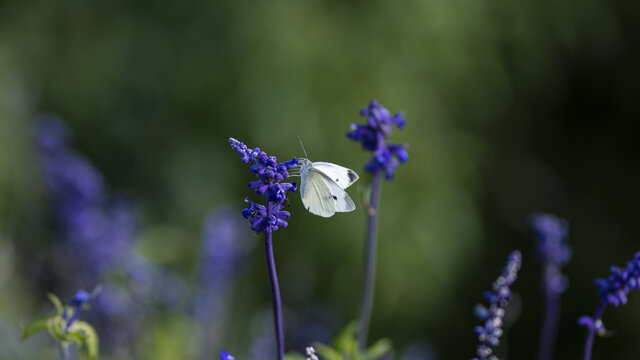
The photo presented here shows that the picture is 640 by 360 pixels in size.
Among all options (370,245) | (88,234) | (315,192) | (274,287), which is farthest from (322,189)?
(88,234)

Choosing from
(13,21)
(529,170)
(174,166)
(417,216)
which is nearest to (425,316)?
(417,216)

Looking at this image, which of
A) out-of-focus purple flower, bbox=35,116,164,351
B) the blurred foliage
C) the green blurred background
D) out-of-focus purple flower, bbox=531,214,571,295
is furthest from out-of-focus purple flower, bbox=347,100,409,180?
the green blurred background

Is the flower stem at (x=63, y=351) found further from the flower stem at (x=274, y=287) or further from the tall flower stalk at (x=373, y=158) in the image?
the tall flower stalk at (x=373, y=158)

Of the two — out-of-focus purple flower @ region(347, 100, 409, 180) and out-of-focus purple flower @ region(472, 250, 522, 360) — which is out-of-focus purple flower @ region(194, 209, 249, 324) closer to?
out-of-focus purple flower @ region(347, 100, 409, 180)

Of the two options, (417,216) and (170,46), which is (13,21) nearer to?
(170,46)

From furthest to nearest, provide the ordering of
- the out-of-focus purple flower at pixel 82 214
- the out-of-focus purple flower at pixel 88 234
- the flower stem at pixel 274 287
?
the out-of-focus purple flower at pixel 82 214 < the out-of-focus purple flower at pixel 88 234 < the flower stem at pixel 274 287

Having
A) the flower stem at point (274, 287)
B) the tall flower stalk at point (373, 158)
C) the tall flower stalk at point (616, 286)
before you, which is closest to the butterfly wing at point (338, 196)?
the tall flower stalk at point (373, 158)

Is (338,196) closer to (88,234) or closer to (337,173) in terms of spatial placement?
(337,173)
